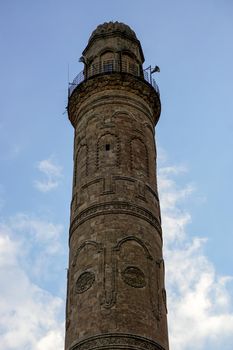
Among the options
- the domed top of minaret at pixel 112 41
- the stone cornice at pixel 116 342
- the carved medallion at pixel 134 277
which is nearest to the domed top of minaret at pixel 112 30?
the domed top of minaret at pixel 112 41

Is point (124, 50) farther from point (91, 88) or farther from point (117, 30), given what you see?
point (91, 88)

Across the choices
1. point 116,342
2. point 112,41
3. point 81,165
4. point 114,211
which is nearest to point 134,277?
point 116,342

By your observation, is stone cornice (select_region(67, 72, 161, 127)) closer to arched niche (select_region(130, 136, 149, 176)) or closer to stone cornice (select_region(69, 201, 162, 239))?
arched niche (select_region(130, 136, 149, 176))

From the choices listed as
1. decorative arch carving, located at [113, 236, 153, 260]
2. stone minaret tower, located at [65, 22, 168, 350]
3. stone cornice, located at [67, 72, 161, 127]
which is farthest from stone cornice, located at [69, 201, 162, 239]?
stone cornice, located at [67, 72, 161, 127]

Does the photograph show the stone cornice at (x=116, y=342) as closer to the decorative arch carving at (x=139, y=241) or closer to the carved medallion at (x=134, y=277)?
the carved medallion at (x=134, y=277)

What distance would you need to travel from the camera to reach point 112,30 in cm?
2652

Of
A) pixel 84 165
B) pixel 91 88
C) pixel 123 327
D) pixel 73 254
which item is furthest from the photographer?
pixel 91 88

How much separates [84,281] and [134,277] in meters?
1.63

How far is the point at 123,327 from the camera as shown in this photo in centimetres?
1766

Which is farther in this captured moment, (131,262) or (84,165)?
(84,165)

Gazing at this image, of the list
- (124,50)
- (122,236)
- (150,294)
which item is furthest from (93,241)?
(124,50)

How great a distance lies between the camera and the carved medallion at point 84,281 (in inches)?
745

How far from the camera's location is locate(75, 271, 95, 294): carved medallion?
745 inches

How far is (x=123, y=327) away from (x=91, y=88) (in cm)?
1043
